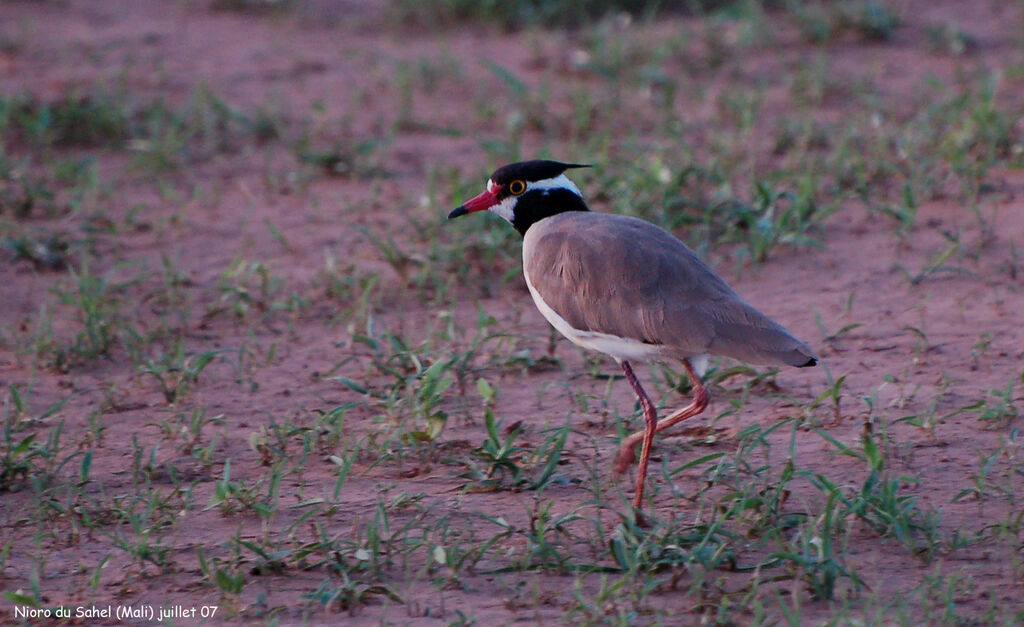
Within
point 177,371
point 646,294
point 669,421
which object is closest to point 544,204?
point 646,294

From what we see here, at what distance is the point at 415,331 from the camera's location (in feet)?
19.0

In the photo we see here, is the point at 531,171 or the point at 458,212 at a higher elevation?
the point at 531,171

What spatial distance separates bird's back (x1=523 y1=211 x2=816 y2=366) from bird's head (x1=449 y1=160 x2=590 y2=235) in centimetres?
25

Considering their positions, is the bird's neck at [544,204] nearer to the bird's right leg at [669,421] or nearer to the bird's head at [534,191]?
the bird's head at [534,191]

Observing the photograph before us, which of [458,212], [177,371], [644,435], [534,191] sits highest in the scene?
[534,191]

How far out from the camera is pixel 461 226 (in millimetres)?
6535

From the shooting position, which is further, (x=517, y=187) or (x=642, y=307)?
(x=517, y=187)

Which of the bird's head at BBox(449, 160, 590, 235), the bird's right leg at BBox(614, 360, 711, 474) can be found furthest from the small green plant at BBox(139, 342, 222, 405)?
the bird's right leg at BBox(614, 360, 711, 474)

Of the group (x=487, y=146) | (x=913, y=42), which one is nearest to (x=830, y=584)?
(x=487, y=146)

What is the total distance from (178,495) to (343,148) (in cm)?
379

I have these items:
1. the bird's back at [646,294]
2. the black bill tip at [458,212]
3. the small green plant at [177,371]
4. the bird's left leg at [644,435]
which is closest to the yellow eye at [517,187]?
the black bill tip at [458,212]

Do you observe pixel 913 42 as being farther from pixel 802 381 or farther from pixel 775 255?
pixel 802 381

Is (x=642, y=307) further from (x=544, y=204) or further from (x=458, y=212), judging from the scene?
(x=458, y=212)

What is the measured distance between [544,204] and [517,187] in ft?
0.42
